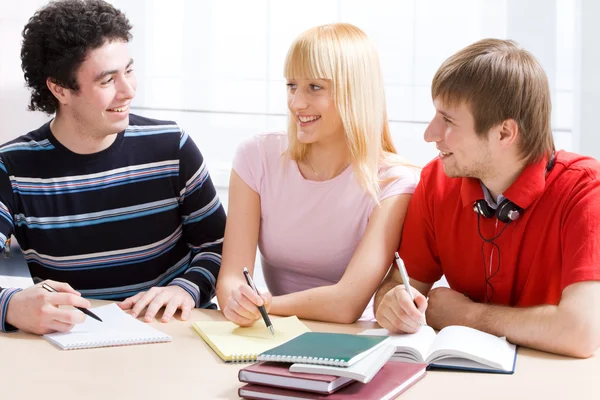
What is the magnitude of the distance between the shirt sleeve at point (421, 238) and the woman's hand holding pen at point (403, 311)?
28cm

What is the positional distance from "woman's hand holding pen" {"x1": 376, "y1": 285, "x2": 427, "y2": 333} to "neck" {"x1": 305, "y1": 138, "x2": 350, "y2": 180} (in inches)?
22.1

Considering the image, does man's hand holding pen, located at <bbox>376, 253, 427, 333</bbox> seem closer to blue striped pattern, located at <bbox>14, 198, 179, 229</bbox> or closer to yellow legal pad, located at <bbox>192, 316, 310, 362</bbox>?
yellow legal pad, located at <bbox>192, 316, 310, 362</bbox>

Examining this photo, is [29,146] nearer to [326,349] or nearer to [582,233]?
[326,349]

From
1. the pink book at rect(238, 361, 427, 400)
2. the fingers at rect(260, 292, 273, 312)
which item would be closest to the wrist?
the pink book at rect(238, 361, 427, 400)

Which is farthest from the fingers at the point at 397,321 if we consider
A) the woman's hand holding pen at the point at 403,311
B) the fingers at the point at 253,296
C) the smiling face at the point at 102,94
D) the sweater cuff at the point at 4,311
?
the smiling face at the point at 102,94

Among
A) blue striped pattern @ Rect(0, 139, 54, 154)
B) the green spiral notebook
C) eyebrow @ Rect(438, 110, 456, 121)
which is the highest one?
eyebrow @ Rect(438, 110, 456, 121)

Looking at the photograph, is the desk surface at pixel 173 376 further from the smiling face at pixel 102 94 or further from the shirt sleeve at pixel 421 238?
the smiling face at pixel 102 94

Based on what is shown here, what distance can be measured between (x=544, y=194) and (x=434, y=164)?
1.08ft

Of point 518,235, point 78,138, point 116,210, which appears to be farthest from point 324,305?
point 78,138

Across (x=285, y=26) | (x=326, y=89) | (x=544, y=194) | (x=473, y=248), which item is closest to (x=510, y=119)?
(x=544, y=194)

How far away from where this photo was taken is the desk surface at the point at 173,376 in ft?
4.19

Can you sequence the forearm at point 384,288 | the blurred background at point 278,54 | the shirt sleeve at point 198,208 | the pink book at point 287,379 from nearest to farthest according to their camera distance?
the pink book at point 287,379 < the forearm at point 384,288 < the shirt sleeve at point 198,208 < the blurred background at point 278,54

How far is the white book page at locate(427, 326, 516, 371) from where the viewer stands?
1.38 metres

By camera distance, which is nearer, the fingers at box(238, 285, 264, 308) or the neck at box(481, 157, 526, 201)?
the fingers at box(238, 285, 264, 308)
